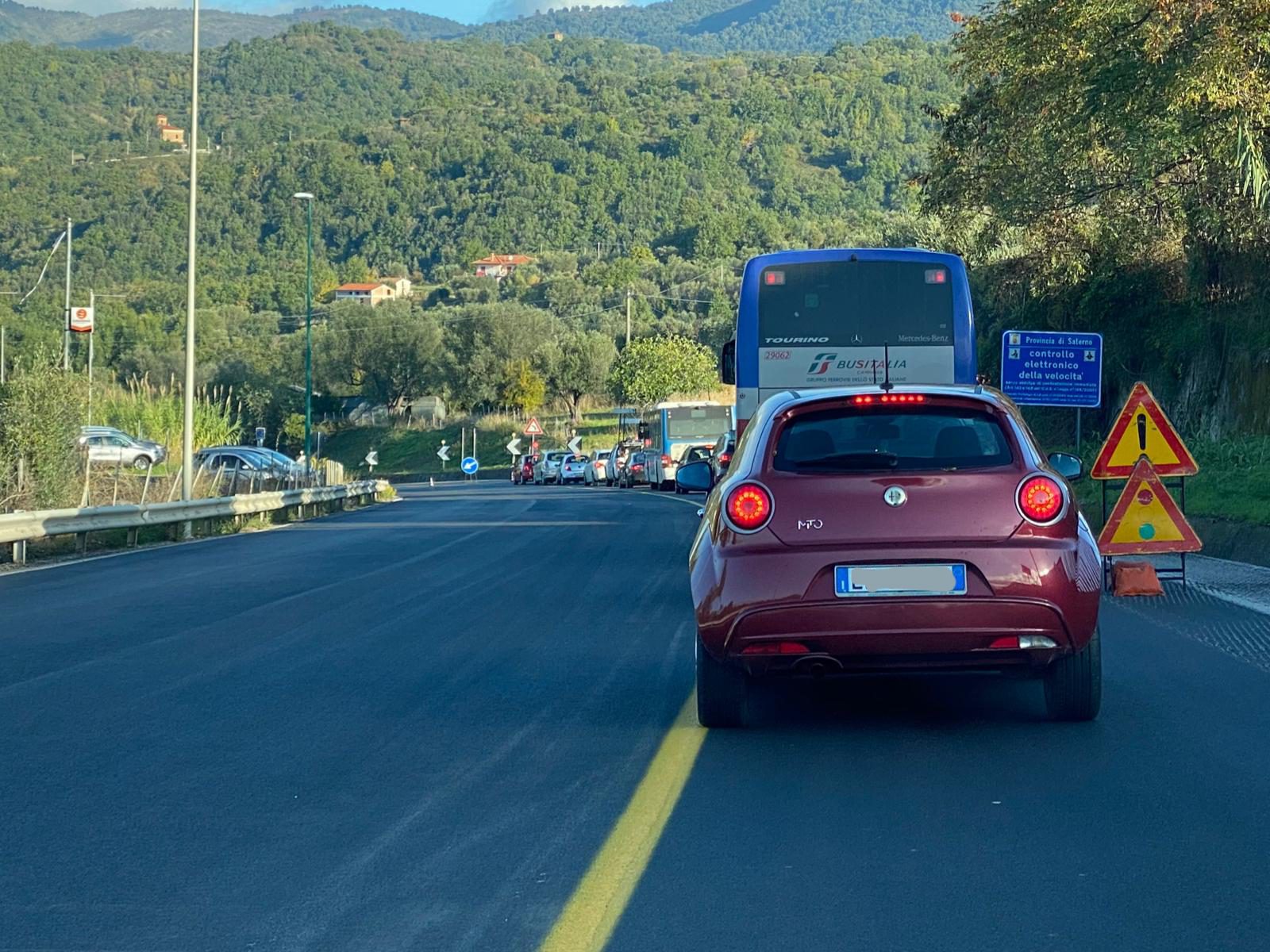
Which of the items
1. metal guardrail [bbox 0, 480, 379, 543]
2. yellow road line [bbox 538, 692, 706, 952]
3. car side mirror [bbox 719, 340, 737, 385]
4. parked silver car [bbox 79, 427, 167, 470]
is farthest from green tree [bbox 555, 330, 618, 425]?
yellow road line [bbox 538, 692, 706, 952]

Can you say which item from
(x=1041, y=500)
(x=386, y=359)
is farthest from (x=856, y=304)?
(x=386, y=359)

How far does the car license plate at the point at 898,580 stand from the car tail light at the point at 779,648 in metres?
0.29

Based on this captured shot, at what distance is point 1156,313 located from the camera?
103 ft

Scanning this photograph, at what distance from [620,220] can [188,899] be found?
185m

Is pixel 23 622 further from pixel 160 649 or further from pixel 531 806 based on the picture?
pixel 531 806

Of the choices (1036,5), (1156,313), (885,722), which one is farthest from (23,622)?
(1156,313)

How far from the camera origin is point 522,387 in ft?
339

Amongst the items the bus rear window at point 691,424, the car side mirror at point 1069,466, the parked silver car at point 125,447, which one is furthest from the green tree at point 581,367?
the car side mirror at point 1069,466

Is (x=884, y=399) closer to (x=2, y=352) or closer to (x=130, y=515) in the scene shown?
(x=130, y=515)

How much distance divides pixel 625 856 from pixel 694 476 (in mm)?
4819

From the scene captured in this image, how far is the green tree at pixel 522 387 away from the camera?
339 feet

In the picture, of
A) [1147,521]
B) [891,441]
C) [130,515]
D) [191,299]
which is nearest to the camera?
[891,441]

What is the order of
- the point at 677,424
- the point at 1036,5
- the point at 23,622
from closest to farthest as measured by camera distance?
the point at 23,622 < the point at 1036,5 < the point at 677,424

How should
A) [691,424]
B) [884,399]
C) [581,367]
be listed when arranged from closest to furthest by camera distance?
[884,399]
[691,424]
[581,367]
